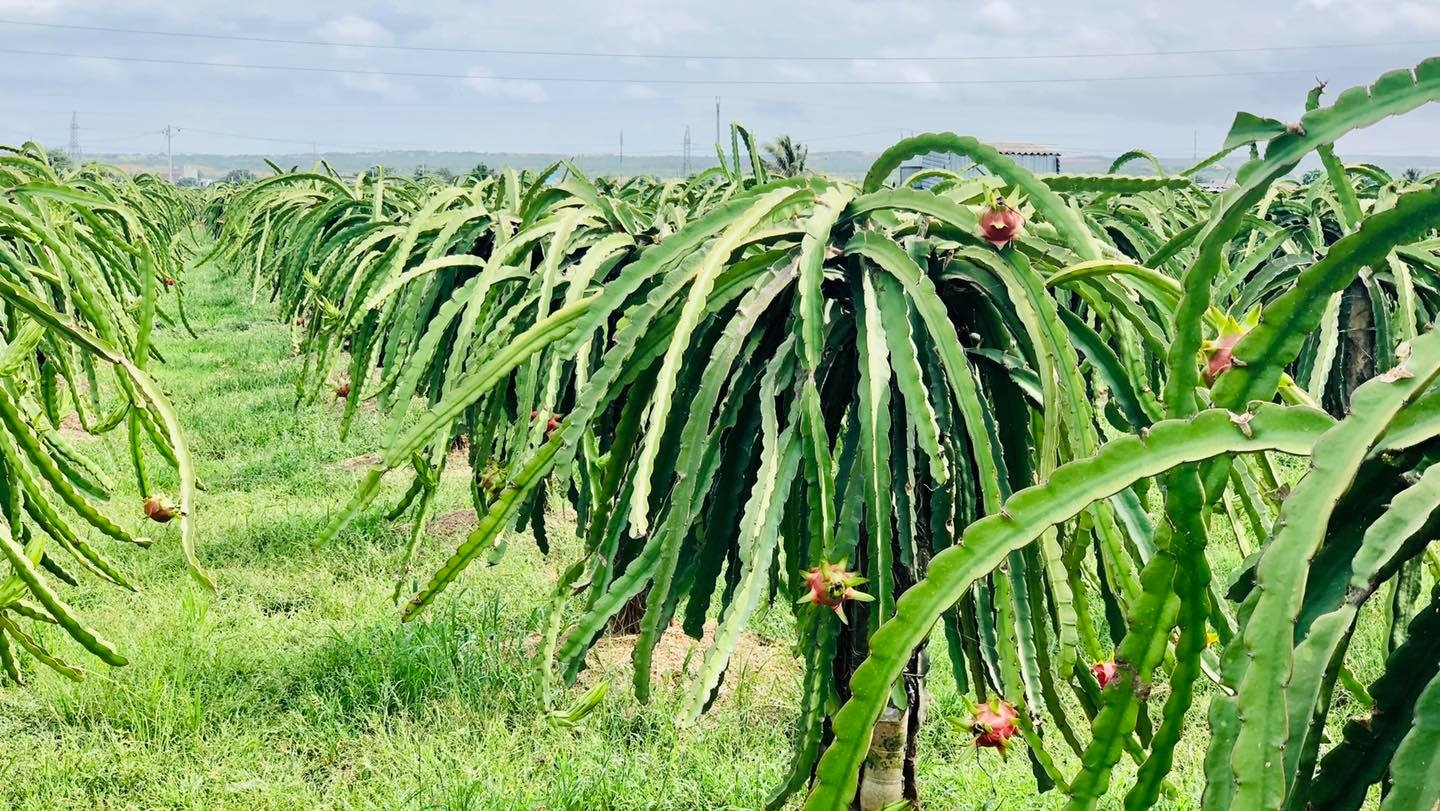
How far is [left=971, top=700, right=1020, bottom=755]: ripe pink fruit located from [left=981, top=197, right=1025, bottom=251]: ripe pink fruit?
0.62m

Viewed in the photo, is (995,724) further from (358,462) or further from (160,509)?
(358,462)

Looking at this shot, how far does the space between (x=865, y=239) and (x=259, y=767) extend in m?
2.16

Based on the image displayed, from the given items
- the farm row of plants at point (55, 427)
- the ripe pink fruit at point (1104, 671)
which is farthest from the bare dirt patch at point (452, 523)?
the ripe pink fruit at point (1104, 671)

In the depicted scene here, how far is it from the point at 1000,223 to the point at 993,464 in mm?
331

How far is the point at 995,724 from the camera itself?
148 cm

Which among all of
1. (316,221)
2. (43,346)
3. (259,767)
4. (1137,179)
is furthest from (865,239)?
(316,221)

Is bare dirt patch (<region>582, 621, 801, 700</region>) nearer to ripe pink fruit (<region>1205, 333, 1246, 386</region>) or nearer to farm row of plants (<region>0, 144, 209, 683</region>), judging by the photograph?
farm row of plants (<region>0, 144, 209, 683</region>)

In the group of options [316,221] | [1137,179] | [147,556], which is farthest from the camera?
[316,221]

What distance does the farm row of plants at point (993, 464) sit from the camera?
0.81 m

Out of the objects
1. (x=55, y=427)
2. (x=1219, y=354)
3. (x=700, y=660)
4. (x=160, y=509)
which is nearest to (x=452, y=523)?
(x=700, y=660)

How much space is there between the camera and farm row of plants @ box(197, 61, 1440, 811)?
808 millimetres

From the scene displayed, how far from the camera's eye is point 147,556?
442cm

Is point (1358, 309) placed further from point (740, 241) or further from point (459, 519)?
point (459, 519)

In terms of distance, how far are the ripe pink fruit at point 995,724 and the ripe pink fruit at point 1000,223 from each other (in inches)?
24.4
